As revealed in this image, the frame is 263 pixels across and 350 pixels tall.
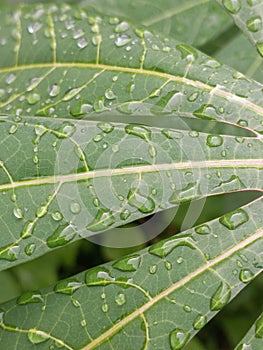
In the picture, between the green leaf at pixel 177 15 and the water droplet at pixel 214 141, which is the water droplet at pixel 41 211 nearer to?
A: the water droplet at pixel 214 141

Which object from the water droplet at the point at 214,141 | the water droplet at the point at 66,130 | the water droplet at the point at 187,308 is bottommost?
the water droplet at the point at 187,308

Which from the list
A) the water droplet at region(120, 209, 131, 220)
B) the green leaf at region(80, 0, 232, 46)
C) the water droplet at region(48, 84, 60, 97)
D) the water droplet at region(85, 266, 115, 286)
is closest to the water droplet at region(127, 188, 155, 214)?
the water droplet at region(120, 209, 131, 220)

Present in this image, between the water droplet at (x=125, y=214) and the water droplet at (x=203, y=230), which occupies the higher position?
the water droplet at (x=203, y=230)

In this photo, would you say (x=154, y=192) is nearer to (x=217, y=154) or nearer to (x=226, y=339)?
(x=217, y=154)

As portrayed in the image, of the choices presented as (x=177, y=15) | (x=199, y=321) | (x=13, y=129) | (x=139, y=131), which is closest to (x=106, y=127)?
(x=139, y=131)

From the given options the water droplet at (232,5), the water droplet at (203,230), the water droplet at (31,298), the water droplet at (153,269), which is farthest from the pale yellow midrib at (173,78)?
the water droplet at (31,298)

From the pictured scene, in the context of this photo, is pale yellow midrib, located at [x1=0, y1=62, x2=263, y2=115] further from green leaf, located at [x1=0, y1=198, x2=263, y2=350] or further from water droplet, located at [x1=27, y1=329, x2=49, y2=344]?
water droplet, located at [x1=27, y1=329, x2=49, y2=344]

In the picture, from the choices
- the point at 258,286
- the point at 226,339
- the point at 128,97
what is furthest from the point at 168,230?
the point at 128,97

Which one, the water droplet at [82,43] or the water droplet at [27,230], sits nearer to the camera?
the water droplet at [27,230]

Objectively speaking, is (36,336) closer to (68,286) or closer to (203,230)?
(68,286)
